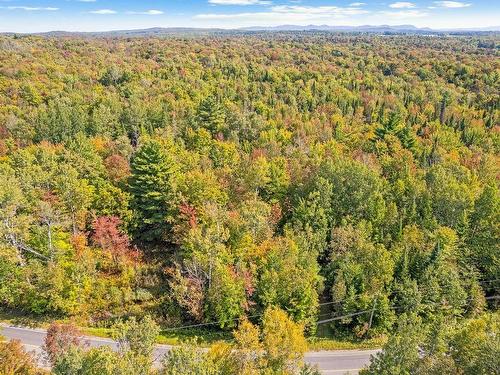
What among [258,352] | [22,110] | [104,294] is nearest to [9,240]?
[104,294]

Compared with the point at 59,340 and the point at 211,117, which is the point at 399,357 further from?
the point at 211,117

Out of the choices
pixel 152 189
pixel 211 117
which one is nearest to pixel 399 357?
pixel 152 189

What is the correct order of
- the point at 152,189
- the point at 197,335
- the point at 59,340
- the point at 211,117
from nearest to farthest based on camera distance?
the point at 59,340, the point at 197,335, the point at 152,189, the point at 211,117

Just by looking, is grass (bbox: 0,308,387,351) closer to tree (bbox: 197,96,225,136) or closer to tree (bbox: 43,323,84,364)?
tree (bbox: 43,323,84,364)

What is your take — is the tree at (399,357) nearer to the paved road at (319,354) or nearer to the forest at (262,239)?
the forest at (262,239)

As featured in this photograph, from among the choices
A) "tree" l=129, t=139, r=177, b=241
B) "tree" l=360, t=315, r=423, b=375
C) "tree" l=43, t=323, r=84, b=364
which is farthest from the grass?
"tree" l=360, t=315, r=423, b=375

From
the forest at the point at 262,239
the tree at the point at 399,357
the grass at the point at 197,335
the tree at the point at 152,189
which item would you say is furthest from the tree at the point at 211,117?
the tree at the point at 399,357
